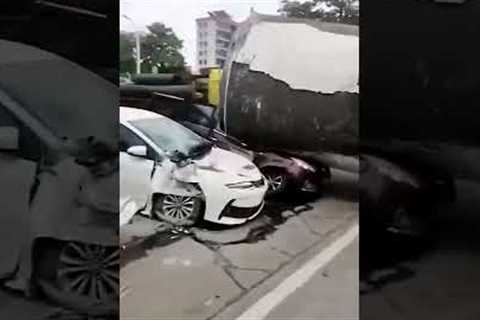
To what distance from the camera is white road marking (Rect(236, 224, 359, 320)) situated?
9.37 ft

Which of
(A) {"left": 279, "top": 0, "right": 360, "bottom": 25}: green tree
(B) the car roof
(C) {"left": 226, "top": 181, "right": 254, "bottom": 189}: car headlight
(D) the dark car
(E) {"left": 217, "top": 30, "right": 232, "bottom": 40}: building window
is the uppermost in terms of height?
(A) {"left": 279, "top": 0, "right": 360, "bottom": 25}: green tree

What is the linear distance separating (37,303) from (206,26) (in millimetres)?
1460

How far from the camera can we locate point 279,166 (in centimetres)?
293

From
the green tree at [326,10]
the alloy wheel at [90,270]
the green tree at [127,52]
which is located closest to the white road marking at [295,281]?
the alloy wheel at [90,270]

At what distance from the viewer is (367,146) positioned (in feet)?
9.57

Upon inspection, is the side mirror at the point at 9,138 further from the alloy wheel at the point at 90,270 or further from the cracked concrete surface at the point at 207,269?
the cracked concrete surface at the point at 207,269

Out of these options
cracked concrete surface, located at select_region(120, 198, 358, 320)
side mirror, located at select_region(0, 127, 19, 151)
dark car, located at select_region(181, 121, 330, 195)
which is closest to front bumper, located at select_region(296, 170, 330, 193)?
dark car, located at select_region(181, 121, 330, 195)

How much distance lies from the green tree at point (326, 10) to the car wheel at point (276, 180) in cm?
69

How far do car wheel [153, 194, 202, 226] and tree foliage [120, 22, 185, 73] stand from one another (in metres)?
0.58

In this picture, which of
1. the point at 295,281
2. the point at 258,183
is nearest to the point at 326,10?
the point at 258,183

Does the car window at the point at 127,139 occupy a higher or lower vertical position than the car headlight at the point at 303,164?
higher

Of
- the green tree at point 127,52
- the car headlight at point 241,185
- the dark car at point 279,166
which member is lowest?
the car headlight at point 241,185

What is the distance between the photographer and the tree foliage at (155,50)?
2.89 metres

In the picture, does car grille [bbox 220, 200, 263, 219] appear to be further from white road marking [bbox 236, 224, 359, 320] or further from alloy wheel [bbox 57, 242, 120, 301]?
alloy wheel [bbox 57, 242, 120, 301]
